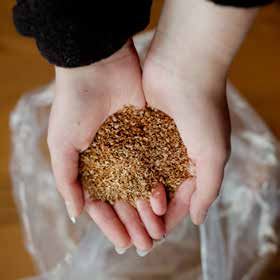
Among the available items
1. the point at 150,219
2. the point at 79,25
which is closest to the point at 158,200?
the point at 150,219

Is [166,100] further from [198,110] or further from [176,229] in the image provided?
[176,229]

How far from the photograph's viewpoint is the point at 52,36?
47cm

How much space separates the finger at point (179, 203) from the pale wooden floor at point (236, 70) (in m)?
0.32

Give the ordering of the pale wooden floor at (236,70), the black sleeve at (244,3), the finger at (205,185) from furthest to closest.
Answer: the pale wooden floor at (236,70)
the finger at (205,185)
the black sleeve at (244,3)

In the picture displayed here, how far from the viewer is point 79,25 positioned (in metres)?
0.47

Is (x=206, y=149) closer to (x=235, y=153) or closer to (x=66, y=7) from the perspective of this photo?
(x=66, y=7)

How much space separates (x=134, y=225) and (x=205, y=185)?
0.11 metres

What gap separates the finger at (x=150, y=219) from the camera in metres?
0.62

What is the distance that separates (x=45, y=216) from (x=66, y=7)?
1.42 ft

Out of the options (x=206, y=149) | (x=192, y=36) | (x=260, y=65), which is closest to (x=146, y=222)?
(x=206, y=149)

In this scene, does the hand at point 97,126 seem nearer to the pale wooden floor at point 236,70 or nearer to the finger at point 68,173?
the finger at point 68,173

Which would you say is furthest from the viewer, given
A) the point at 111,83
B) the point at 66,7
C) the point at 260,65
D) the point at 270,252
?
the point at 260,65

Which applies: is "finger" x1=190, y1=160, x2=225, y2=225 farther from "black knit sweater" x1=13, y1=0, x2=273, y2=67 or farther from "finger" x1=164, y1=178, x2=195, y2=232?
"black knit sweater" x1=13, y1=0, x2=273, y2=67

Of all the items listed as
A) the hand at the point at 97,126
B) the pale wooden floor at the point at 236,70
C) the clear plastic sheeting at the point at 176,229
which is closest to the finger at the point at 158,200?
the hand at the point at 97,126
